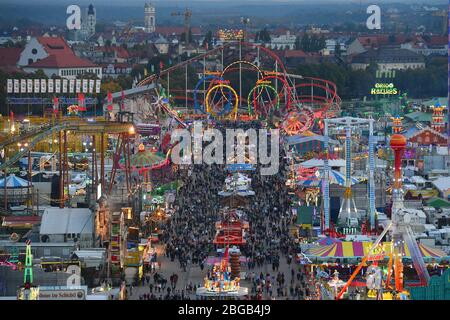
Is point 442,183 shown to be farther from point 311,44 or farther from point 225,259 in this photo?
point 311,44

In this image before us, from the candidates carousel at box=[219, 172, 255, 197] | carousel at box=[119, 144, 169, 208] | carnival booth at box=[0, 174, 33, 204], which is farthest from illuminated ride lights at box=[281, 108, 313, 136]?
carnival booth at box=[0, 174, 33, 204]

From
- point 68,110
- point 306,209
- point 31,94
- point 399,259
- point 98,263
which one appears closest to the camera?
point 399,259

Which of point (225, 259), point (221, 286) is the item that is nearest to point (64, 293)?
point (221, 286)

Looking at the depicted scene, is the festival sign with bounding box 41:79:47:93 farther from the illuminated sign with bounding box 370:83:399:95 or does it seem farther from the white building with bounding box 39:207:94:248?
the white building with bounding box 39:207:94:248

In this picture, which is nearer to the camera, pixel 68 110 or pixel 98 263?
pixel 98 263
